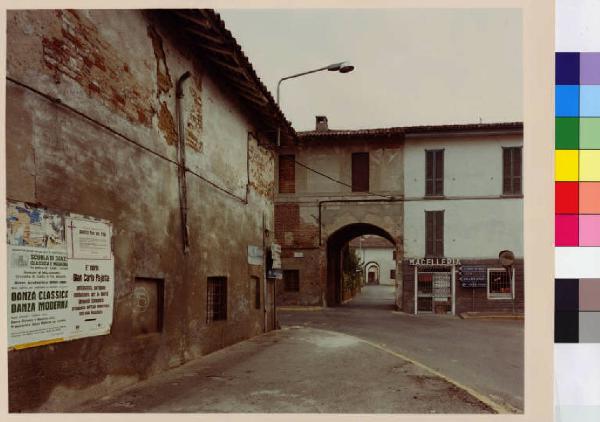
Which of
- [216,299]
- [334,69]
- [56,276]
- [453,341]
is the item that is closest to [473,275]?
[453,341]

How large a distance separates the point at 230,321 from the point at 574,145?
7217 millimetres

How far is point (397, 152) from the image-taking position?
2238 cm

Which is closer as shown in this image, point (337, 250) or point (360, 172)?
point (360, 172)

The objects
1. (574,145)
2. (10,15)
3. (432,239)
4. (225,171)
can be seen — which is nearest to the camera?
(10,15)

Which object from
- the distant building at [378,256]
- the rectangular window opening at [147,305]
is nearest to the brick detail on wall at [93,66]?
the rectangular window opening at [147,305]

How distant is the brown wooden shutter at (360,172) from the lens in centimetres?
2275

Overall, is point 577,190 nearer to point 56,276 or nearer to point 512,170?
point 56,276

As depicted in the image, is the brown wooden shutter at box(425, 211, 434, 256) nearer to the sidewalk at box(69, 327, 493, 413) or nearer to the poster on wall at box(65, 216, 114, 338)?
the sidewalk at box(69, 327, 493, 413)

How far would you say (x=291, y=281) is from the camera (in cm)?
2336

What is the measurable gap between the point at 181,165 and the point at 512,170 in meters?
16.3

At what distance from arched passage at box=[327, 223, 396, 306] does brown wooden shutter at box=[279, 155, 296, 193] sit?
8.96 ft

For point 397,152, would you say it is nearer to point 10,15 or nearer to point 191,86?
point 191,86

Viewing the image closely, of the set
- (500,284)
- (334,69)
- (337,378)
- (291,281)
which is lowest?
(291,281)

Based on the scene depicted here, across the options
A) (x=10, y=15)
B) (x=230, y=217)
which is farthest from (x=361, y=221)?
(x=10, y=15)
